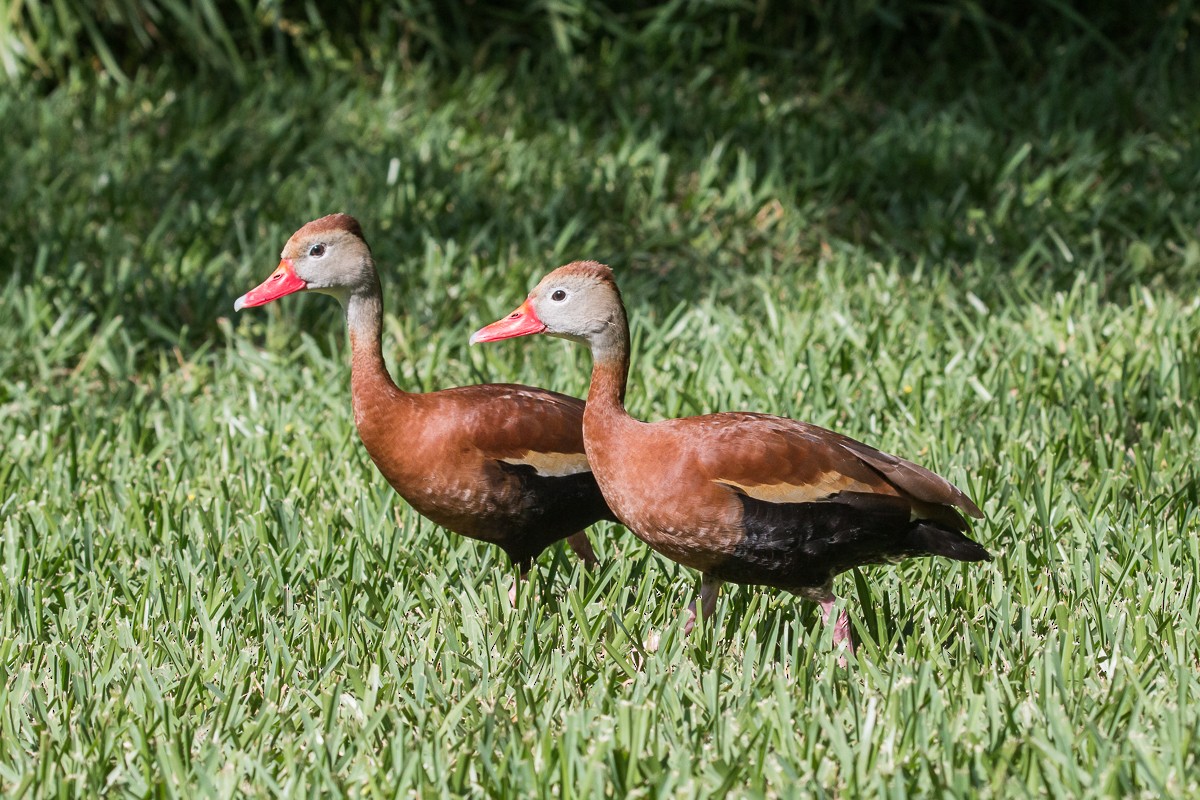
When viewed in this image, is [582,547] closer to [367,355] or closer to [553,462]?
[553,462]

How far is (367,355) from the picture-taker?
3709mm

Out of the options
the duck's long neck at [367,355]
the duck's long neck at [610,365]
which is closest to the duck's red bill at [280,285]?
the duck's long neck at [367,355]

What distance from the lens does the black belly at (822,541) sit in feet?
10.5

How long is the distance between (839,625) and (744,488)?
432 millimetres

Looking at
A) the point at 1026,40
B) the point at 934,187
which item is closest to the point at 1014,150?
the point at 934,187

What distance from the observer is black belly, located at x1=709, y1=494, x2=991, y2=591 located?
3189 mm

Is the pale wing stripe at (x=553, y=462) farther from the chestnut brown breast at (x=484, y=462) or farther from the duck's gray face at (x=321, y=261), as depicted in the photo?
the duck's gray face at (x=321, y=261)

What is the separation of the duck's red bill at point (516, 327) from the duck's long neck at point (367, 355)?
0.32 metres

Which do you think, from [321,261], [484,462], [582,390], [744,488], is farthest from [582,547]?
[582,390]

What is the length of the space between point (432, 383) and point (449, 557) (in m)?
1.28

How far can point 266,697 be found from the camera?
3127mm

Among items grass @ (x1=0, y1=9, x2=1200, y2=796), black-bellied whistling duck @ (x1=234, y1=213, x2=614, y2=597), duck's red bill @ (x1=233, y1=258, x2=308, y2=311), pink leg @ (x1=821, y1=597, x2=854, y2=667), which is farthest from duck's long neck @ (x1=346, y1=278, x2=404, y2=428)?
pink leg @ (x1=821, y1=597, x2=854, y2=667)

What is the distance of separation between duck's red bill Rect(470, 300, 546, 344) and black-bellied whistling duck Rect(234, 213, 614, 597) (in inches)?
9.5

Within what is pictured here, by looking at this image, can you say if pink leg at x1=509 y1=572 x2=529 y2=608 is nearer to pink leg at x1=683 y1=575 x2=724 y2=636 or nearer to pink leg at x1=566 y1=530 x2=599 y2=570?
pink leg at x1=566 y1=530 x2=599 y2=570
